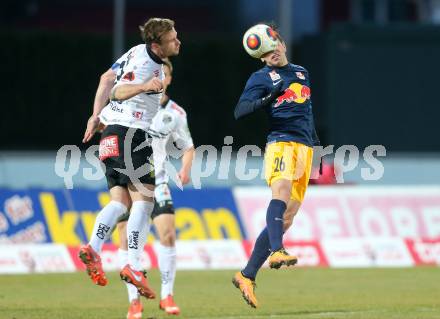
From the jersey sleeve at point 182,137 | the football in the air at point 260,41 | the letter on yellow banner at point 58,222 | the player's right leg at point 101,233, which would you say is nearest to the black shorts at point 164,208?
the player's right leg at point 101,233

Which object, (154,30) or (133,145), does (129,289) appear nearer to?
(133,145)

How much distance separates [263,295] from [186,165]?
5.53ft

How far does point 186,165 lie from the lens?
14.7 metres

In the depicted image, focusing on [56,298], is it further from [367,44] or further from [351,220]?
[367,44]

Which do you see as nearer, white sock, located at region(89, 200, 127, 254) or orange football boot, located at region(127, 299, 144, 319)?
orange football boot, located at region(127, 299, 144, 319)

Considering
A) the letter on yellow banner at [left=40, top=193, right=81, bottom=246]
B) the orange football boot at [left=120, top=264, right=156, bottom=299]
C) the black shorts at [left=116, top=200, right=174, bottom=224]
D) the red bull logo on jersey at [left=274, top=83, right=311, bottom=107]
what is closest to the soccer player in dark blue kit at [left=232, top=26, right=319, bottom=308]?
the red bull logo on jersey at [left=274, top=83, right=311, bottom=107]

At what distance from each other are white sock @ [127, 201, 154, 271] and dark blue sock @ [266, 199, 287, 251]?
1.22 meters

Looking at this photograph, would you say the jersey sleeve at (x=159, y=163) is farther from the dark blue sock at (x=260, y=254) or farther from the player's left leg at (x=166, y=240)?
the dark blue sock at (x=260, y=254)

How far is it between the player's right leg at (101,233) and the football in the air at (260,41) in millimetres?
1888

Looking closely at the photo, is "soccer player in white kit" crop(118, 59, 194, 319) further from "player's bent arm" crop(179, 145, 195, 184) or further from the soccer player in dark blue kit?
"player's bent arm" crop(179, 145, 195, 184)

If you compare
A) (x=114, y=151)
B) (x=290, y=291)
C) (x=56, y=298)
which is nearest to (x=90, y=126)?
(x=114, y=151)

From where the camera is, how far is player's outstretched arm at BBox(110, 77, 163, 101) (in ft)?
38.3

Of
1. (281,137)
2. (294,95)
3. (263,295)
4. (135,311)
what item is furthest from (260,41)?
(263,295)

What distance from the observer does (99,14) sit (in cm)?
4756
